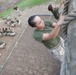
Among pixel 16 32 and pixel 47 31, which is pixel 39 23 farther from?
pixel 16 32

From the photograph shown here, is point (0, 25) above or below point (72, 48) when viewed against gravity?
below

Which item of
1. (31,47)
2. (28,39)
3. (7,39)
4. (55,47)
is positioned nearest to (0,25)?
(7,39)

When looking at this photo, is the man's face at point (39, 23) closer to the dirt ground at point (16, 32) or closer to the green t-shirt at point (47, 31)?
the green t-shirt at point (47, 31)

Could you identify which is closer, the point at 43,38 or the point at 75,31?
the point at 75,31

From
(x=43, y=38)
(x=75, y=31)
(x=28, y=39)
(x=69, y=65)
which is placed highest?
(x=75, y=31)

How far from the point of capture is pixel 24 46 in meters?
7.87

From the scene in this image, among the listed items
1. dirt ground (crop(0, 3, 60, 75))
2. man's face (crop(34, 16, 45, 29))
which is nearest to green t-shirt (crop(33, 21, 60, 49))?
man's face (crop(34, 16, 45, 29))

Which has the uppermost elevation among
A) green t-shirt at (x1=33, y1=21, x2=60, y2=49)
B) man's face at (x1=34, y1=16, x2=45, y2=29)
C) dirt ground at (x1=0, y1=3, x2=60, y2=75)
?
man's face at (x1=34, y1=16, x2=45, y2=29)

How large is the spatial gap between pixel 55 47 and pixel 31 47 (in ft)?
11.2

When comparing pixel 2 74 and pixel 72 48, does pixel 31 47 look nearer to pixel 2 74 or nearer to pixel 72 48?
pixel 2 74

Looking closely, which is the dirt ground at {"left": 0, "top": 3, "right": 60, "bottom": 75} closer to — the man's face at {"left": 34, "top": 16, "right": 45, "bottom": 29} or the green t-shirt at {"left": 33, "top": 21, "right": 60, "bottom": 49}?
the green t-shirt at {"left": 33, "top": 21, "right": 60, "bottom": 49}

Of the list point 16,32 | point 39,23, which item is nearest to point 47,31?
point 39,23

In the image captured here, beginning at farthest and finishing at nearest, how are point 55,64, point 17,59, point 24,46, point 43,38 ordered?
point 24,46 → point 17,59 → point 55,64 → point 43,38

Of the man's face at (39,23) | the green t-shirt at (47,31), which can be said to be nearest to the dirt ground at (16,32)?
the green t-shirt at (47,31)
